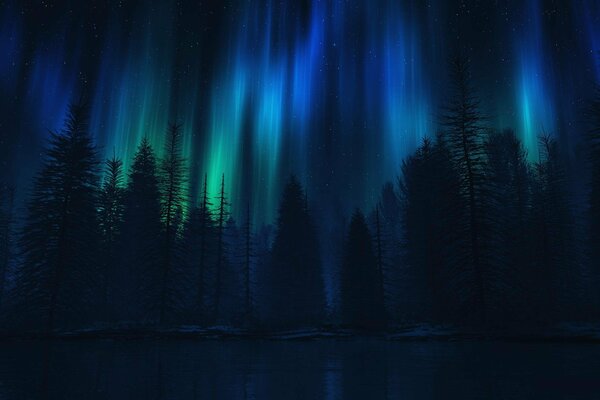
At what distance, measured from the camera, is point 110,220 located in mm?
38281

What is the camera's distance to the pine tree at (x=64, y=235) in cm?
2378

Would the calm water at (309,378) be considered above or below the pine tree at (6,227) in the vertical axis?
below

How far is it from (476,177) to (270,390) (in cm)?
1937

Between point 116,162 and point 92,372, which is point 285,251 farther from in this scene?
point 92,372

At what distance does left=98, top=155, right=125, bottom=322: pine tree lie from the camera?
34625 millimetres

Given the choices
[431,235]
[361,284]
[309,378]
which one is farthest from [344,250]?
[309,378]

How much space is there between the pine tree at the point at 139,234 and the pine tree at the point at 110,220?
0.75m

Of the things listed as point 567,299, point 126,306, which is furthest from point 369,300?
point 126,306

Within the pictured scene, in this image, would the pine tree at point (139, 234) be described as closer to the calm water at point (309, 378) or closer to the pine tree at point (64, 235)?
the pine tree at point (64, 235)

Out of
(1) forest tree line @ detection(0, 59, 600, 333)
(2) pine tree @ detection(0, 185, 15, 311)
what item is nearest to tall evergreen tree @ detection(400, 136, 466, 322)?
(1) forest tree line @ detection(0, 59, 600, 333)

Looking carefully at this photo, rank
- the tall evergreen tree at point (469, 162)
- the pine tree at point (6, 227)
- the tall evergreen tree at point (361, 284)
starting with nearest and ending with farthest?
the tall evergreen tree at point (469, 162)
the tall evergreen tree at point (361, 284)
the pine tree at point (6, 227)

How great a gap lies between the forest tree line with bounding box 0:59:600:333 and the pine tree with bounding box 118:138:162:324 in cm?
14

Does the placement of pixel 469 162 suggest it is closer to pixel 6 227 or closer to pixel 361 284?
pixel 361 284

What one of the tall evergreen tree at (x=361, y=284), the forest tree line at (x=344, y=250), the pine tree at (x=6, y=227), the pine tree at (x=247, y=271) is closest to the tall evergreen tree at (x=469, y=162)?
the forest tree line at (x=344, y=250)
